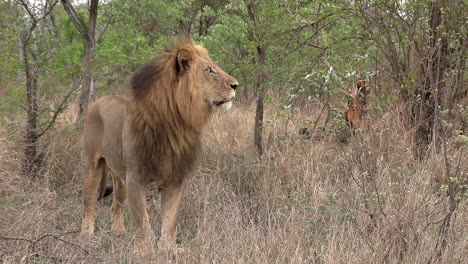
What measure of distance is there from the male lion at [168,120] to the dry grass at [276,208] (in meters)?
0.27

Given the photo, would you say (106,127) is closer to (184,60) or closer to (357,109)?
(184,60)

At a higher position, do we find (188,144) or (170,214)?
(188,144)

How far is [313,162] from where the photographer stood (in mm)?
5000

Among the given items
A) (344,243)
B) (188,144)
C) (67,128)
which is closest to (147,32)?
(67,128)

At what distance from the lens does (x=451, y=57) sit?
5.28m

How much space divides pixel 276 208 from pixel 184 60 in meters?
1.50

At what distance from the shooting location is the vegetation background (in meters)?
3.04

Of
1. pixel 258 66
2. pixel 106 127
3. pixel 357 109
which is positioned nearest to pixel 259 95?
pixel 258 66

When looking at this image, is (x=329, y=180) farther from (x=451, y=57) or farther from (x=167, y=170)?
(x=451, y=57)

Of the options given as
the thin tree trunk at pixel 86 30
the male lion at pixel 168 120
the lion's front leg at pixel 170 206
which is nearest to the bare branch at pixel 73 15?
the thin tree trunk at pixel 86 30

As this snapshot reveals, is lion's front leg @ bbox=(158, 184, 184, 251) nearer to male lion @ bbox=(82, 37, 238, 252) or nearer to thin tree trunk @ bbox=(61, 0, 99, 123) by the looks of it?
male lion @ bbox=(82, 37, 238, 252)

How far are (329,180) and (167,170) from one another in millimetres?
1606

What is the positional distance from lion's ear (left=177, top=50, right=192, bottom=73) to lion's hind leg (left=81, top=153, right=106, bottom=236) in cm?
129

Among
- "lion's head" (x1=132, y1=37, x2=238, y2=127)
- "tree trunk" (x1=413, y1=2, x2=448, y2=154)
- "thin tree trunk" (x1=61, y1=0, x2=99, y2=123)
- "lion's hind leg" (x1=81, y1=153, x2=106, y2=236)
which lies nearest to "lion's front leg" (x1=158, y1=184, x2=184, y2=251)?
"lion's head" (x1=132, y1=37, x2=238, y2=127)
